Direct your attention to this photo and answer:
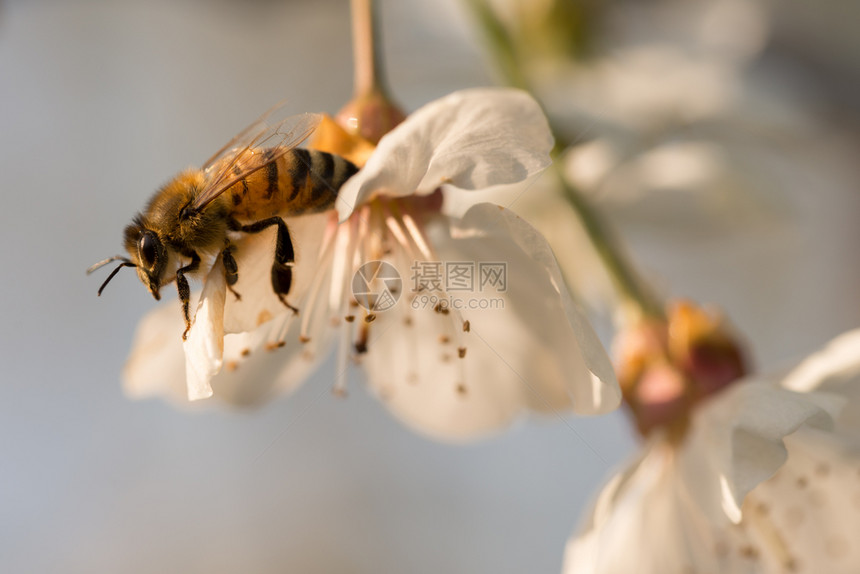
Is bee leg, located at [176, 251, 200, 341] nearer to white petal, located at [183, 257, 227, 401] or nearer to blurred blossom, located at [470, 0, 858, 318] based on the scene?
white petal, located at [183, 257, 227, 401]

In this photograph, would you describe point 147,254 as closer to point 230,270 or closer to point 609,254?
point 230,270

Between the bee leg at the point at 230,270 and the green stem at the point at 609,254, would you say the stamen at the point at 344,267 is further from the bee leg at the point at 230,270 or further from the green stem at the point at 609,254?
the green stem at the point at 609,254

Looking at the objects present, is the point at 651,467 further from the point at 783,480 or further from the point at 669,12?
the point at 669,12

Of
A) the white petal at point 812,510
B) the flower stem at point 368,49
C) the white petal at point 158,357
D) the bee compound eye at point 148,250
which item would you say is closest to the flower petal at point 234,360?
the white petal at point 158,357

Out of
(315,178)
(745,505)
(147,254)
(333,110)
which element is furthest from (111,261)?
(333,110)

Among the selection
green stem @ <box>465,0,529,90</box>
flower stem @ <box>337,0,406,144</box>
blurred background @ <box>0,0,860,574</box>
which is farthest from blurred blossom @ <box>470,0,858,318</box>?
flower stem @ <box>337,0,406,144</box>

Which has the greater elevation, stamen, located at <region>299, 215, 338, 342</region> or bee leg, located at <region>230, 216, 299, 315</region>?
bee leg, located at <region>230, 216, 299, 315</region>

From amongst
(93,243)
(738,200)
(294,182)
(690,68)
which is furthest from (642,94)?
(93,243)
